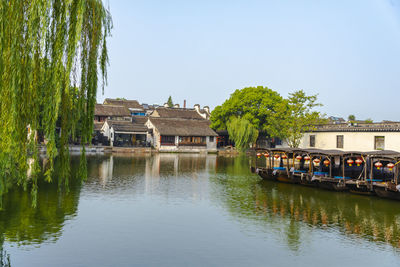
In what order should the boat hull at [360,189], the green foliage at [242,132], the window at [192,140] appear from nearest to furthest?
the boat hull at [360,189] < the green foliage at [242,132] < the window at [192,140]

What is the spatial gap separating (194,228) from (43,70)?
8452 mm

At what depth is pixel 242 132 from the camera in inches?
2280

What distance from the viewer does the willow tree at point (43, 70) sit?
8594mm

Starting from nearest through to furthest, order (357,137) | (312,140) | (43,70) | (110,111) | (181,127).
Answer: (43,70) < (357,137) < (312,140) < (181,127) < (110,111)

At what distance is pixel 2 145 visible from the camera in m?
8.70

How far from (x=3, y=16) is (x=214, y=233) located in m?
10.0

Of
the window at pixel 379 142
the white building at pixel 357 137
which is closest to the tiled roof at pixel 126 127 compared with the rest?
the white building at pixel 357 137

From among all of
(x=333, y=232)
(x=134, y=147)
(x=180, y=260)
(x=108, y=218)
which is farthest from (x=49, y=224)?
(x=134, y=147)

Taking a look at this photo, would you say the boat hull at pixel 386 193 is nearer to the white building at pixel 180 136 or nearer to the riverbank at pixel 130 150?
the riverbank at pixel 130 150

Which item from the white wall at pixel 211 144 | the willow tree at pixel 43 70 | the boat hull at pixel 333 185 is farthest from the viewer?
the white wall at pixel 211 144

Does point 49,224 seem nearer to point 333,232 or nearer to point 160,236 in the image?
point 160,236

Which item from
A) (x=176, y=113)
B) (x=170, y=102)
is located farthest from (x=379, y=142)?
(x=170, y=102)

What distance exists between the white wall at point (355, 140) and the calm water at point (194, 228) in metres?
16.5

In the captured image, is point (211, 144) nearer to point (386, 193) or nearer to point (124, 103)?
point (124, 103)
